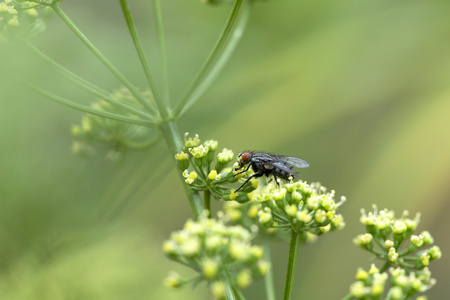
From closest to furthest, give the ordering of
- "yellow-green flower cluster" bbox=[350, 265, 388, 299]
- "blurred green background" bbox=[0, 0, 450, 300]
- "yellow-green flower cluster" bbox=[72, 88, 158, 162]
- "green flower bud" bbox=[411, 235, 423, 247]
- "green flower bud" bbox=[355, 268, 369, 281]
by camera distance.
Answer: "yellow-green flower cluster" bbox=[350, 265, 388, 299], "green flower bud" bbox=[355, 268, 369, 281], "green flower bud" bbox=[411, 235, 423, 247], "yellow-green flower cluster" bbox=[72, 88, 158, 162], "blurred green background" bbox=[0, 0, 450, 300]

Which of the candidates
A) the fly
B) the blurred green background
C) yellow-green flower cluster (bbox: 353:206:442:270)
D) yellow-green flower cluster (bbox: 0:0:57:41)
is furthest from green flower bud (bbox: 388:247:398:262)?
the blurred green background

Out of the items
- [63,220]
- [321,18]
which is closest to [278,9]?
[321,18]

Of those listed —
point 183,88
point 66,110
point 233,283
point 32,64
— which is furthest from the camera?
point 183,88

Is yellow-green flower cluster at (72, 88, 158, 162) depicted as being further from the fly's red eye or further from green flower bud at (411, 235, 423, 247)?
green flower bud at (411, 235, 423, 247)

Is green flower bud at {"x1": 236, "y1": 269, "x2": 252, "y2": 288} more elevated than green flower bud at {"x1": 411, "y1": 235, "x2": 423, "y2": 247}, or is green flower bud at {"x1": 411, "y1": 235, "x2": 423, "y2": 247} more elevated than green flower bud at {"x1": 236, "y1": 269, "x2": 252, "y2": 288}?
green flower bud at {"x1": 236, "y1": 269, "x2": 252, "y2": 288}

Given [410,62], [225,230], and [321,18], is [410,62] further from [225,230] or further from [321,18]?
[225,230]

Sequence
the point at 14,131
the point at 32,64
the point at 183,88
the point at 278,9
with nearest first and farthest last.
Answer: the point at 32,64 → the point at 14,131 → the point at 183,88 → the point at 278,9
